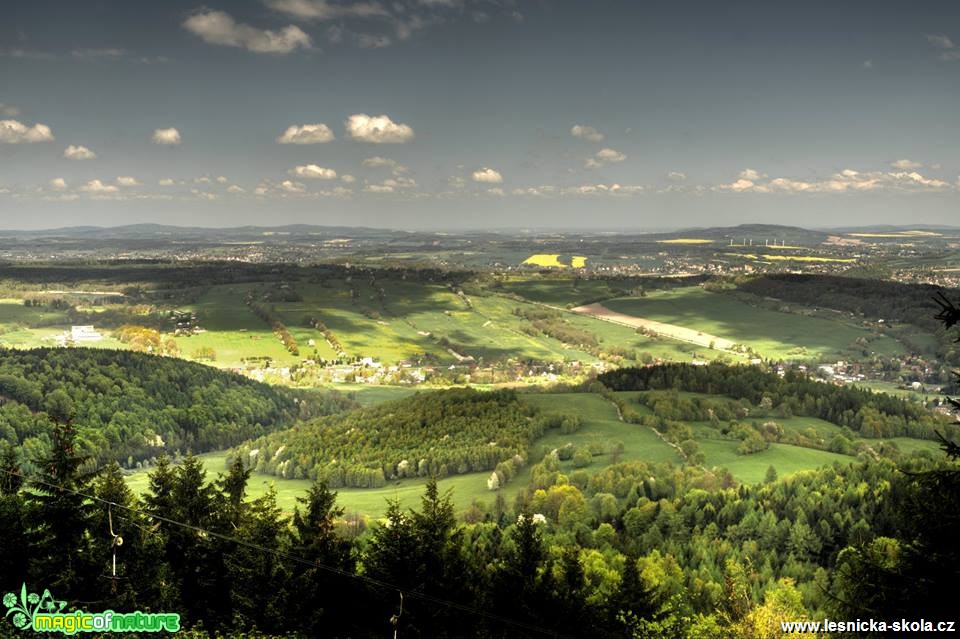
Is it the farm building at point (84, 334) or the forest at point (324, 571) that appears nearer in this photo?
the forest at point (324, 571)

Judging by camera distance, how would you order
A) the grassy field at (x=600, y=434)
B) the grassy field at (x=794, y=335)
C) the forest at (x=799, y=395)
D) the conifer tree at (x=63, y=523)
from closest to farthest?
the conifer tree at (x=63, y=523)
the grassy field at (x=600, y=434)
the forest at (x=799, y=395)
the grassy field at (x=794, y=335)

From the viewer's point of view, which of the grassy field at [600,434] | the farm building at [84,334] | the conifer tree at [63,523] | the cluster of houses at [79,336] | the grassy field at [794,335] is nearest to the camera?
the conifer tree at [63,523]

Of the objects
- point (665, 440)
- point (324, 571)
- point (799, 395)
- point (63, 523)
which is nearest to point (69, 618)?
point (63, 523)

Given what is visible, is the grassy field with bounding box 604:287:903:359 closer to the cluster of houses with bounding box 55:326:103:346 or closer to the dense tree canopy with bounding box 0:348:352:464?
the dense tree canopy with bounding box 0:348:352:464

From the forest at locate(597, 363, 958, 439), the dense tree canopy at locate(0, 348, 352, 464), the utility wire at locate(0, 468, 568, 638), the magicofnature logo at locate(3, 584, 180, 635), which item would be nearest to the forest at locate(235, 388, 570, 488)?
the dense tree canopy at locate(0, 348, 352, 464)

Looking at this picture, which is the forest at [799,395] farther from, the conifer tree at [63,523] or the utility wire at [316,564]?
the conifer tree at [63,523]

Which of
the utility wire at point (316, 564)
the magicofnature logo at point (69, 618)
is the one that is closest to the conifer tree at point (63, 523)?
the utility wire at point (316, 564)

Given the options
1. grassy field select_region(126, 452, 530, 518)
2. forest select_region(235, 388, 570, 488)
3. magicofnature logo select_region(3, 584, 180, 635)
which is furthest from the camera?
forest select_region(235, 388, 570, 488)

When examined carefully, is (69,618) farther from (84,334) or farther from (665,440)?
(84,334)

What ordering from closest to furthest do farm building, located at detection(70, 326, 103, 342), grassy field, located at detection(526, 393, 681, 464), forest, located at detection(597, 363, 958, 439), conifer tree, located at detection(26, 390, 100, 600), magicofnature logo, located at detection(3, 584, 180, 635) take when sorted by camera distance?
magicofnature logo, located at detection(3, 584, 180, 635) → conifer tree, located at detection(26, 390, 100, 600) → grassy field, located at detection(526, 393, 681, 464) → forest, located at detection(597, 363, 958, 439) → farm building, located at detection(70, 326, 103, 342)
